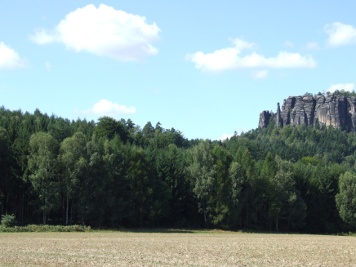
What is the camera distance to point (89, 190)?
254 feet

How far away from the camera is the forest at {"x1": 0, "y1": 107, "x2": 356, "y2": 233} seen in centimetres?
7638

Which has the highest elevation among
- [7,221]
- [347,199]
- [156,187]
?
[156,187]

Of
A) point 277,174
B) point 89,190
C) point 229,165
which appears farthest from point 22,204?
point 277,174

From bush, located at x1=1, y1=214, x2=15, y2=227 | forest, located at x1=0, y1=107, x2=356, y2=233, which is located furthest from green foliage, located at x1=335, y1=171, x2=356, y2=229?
bush, located at x1=1, y1=214, x2=15, y2=227

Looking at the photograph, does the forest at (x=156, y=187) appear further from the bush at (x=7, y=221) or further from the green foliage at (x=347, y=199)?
the bush at (x=7, y=221)

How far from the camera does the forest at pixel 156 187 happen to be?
251 feet

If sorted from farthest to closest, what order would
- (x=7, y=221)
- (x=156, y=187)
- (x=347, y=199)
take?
(x=347, y=199) < (x=156, y=187) < (x=7, y=221)

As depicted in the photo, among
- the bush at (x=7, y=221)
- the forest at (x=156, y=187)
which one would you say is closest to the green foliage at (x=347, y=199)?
the forest at (x=156, y=187)

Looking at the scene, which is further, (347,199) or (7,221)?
(347,199)

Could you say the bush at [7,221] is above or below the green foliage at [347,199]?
below

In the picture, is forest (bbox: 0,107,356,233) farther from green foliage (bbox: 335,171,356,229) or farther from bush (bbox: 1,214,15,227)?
bush (bbox: 1,214,15,227)

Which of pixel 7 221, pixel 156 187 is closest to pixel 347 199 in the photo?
pixel 156 187

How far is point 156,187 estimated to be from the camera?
88.0 metres

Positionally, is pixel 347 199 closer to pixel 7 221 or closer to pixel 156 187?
pixel 156 187
